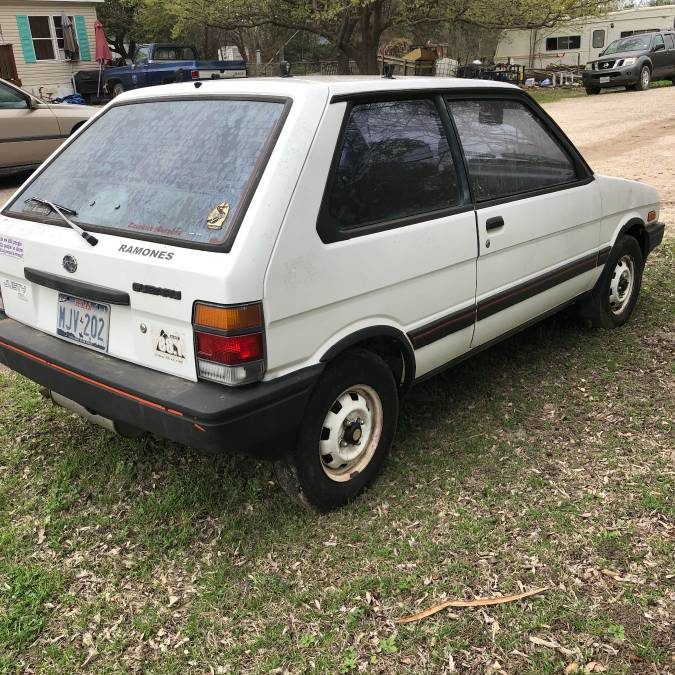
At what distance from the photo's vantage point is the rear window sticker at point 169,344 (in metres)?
2.54

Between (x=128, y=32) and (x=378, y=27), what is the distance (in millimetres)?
19845

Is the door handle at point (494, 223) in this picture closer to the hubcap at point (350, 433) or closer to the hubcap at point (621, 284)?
the hubcap at point (350, 433)

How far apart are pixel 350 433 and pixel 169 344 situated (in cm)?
88

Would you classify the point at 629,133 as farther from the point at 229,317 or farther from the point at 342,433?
the point at 229,317

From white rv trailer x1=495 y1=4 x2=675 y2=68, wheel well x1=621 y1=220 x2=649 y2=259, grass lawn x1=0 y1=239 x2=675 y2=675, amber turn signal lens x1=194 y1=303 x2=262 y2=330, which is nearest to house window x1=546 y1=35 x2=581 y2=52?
white rv trailer x1=495 y1=4 x2=675 y2=68

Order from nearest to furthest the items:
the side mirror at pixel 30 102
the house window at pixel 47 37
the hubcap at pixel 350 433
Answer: the hubcap at pixel 350 433 → the side mirror at pixel 30 102 → the house window at pixel 47 37

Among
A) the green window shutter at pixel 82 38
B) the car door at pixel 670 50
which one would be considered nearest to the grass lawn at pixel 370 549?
the car door at pixel 670 50

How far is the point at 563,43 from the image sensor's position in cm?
3553

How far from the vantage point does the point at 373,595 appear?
2.58 meters

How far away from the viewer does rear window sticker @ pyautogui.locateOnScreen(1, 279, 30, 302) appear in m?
3.15

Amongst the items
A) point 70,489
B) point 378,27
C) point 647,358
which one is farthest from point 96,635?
point 378,27

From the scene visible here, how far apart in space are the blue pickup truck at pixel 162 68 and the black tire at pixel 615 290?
772 inches

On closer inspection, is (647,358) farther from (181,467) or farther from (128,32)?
(128,32)

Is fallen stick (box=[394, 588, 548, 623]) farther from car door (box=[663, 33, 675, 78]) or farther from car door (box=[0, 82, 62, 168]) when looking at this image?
car door (box=[663, 33, 675, 78])
